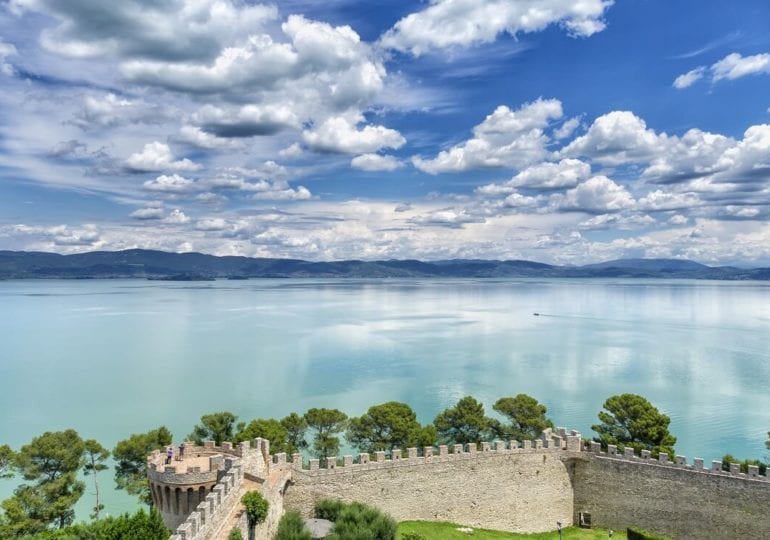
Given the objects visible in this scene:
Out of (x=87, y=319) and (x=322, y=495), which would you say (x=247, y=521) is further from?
(x=87, y=319)

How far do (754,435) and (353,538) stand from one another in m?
52.6

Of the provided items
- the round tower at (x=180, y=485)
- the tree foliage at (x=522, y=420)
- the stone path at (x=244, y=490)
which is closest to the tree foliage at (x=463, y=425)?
the tree foliage at (x=522, y=420)

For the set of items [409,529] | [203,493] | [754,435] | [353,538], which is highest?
[203,493]

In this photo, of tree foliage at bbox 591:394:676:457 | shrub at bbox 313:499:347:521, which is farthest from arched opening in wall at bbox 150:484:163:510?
tree foliage at bbox 591:394:676:457

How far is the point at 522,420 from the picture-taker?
41.9 metres

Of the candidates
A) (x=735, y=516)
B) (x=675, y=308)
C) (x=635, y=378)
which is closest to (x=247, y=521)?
(x=735, y=516)

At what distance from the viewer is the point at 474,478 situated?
30969mm

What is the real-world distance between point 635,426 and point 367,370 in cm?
5614

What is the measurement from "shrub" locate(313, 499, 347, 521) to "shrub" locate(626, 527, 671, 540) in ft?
48.6

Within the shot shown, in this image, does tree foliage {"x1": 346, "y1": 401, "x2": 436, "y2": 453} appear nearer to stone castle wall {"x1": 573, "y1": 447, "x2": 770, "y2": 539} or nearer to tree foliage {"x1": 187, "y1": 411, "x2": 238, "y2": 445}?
tree foliage {"x1": 187, "y1": 411, "x2": 238, "y2": 445}

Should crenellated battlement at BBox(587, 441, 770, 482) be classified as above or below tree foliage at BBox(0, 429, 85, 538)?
above

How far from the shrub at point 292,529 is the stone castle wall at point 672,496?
1604cm

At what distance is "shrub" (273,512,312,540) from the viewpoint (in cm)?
2460

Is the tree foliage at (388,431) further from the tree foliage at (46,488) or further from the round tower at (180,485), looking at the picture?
the tree foliage at (46,488)
